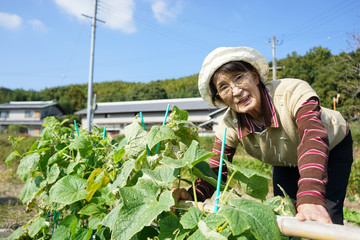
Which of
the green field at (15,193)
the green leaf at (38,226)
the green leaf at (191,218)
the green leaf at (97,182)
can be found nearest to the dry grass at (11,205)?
the green field at (15,193)

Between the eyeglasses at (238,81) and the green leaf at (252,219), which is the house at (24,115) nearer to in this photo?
the eyeglasses at (238,81)

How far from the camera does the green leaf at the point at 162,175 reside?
0.87 m

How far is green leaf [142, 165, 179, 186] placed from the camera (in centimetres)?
87

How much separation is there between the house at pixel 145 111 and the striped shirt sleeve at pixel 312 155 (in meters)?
33.5

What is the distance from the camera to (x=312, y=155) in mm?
987

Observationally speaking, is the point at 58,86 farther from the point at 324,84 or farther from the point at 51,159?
the point at 51,159

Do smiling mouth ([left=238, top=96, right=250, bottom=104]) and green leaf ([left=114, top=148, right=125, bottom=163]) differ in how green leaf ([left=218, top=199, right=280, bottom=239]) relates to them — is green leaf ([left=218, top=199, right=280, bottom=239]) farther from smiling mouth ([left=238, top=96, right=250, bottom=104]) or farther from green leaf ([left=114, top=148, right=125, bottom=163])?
smiling mouth ([left=238, top=96, right=250, bottom=104])

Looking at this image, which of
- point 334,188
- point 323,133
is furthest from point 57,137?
point 334,188

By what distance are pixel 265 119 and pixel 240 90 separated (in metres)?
0.22

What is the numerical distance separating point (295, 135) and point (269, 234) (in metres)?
0.88

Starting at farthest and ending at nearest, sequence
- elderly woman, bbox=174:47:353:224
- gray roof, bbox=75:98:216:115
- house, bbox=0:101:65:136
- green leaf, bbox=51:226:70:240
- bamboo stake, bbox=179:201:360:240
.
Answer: house, bbox=0:101:65:136, gray roof, bbox=75:98:216:115, green leaf, bbox=51:226:70:240, elderly woman, bbox=174:47:353:224, bamboo stake, bbox=179:201:360:240

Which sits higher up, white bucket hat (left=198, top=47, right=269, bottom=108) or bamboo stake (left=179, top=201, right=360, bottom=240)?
white bucket hat (left=198, top=47, right=269, bottom=108)

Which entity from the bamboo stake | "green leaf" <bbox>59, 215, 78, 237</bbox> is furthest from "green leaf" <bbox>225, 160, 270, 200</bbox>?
"green leaf" <bbox>59, 215, 78, 237</bbox>

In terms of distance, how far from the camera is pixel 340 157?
1.60 m
